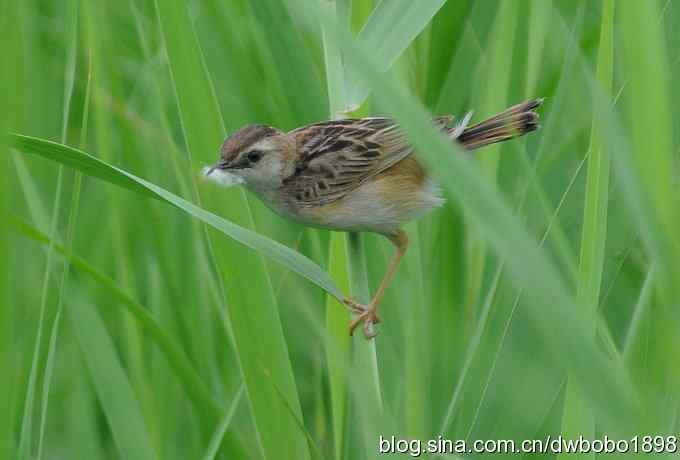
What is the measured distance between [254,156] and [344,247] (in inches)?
18.2

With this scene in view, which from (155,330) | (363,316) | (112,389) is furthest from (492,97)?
(112,389)

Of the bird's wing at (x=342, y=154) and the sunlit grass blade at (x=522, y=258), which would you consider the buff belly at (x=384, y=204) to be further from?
the sunlit grass blade at (x=522, y=258)

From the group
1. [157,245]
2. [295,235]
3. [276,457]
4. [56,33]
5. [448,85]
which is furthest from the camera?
[56,33]

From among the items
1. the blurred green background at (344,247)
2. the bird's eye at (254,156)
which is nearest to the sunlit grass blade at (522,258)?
the blurred green background at (344,247)

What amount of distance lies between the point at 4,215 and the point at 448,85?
1.72m

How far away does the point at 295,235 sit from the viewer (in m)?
3.69

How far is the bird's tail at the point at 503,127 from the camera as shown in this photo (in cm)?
277

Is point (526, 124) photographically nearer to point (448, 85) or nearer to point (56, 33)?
point (448, 85)

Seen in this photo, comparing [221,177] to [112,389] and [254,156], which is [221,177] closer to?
[254,156]

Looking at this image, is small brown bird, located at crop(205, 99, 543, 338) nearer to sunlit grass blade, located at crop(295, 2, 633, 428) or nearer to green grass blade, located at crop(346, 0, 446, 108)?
green grass blade, located at crop(346, 0, 446, 108)

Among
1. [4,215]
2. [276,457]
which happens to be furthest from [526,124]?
[4,215]

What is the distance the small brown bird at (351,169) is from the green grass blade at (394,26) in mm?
615

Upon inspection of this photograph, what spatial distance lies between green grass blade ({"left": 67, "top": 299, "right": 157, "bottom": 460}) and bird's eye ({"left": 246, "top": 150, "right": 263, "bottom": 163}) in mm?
649

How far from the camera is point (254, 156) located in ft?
9.55
